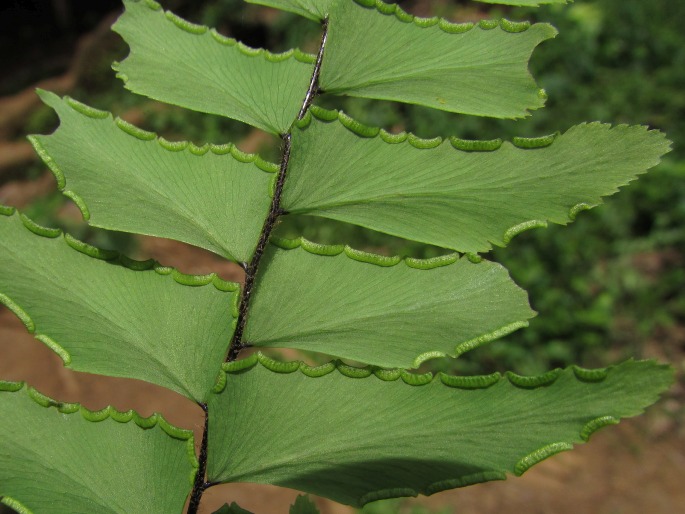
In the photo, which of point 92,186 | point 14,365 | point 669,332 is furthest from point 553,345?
point 92,186

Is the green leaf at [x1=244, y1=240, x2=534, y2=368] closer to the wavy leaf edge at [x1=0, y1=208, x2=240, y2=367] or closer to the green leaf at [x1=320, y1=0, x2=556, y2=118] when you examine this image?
the wavy leaf edge at [x1=0, y1=208, x2=240, y2=367]

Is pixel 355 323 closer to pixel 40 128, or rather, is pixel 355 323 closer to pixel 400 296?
pixel 400 296

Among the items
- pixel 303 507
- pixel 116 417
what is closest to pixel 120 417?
pixel 116 417

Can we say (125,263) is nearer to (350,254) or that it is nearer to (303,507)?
(350,254)

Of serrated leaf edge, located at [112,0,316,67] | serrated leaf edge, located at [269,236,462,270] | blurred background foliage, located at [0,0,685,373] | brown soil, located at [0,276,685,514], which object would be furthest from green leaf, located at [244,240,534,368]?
brown soil, located at [0,276,685,514]

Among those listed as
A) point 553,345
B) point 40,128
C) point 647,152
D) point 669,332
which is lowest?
point 647,152

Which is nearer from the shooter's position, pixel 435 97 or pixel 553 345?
pixel 435 97

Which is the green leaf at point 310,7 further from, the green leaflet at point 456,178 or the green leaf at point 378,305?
the green leaf at point 378,305
